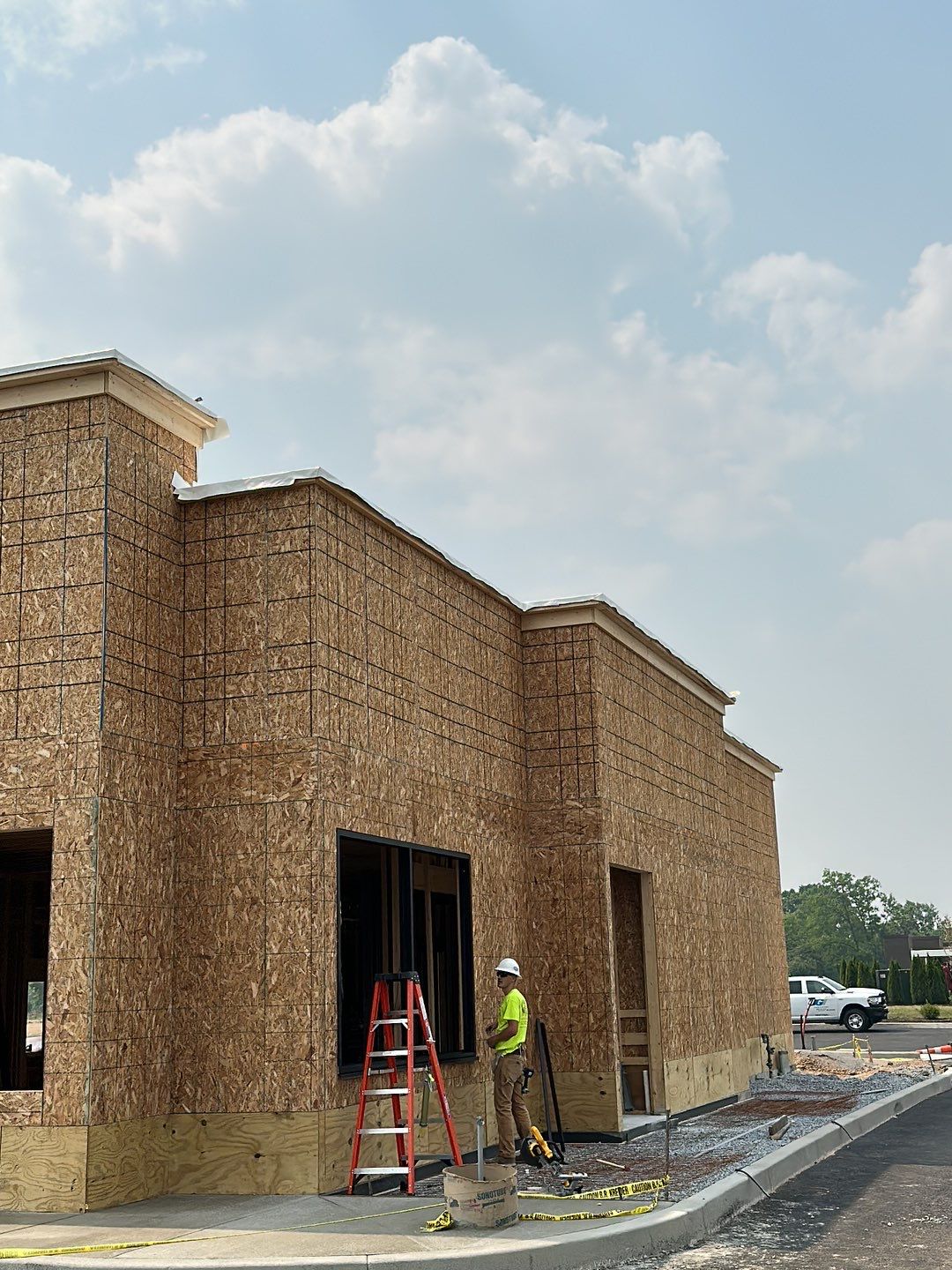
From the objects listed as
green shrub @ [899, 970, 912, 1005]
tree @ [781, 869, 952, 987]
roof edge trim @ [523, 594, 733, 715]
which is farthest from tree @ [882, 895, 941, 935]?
roof edge trim @ [523, 594, 733, 715]

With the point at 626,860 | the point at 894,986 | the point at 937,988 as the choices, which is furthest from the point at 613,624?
the point at 894,986

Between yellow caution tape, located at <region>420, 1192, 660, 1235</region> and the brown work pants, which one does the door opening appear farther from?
yellow caution tape, located at <region>420, 1192, 660, 1235</region>

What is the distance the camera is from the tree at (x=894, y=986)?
180 ft

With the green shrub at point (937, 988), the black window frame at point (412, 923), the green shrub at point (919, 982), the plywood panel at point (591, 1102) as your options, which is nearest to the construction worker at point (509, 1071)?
the black window frame at point (412, 923)

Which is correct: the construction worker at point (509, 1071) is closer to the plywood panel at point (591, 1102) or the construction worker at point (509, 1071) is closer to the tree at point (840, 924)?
the plywood panel at point (591, 1102)

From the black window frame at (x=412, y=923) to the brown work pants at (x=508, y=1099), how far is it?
0.85 meters

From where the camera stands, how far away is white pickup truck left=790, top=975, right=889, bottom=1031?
4138 centimetres

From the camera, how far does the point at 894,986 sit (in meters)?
55.4

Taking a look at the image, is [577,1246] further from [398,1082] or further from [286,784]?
[286,784]

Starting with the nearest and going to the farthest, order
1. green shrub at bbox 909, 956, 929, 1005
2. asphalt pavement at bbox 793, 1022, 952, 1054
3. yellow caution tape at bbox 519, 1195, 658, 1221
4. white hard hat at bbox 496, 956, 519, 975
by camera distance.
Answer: yellow caution tape at bbox 519, 1195, 658, 1221
white hard hat at bbox 496, 956, 519, 975
asphalt pavement at bbox 793, 1022, 952, 1054
green shrub at bbox 909, 956, 929, 1005

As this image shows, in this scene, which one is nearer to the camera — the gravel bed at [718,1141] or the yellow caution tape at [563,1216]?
the yellow caution tape at [563,1216]

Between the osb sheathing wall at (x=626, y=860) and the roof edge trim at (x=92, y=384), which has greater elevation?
the roof edge trim at (x=92, y=384)

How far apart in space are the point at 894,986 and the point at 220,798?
1962 inches

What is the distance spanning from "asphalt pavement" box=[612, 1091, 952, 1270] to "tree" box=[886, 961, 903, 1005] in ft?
141
